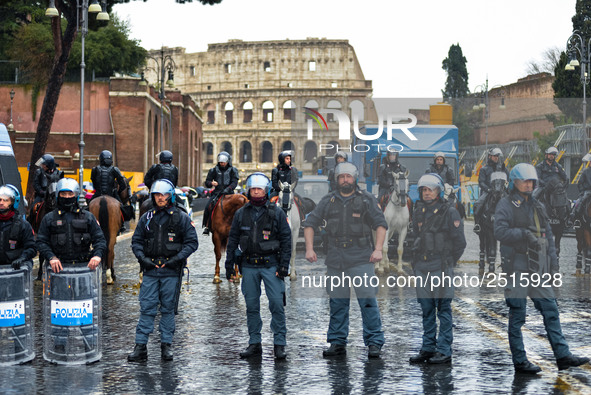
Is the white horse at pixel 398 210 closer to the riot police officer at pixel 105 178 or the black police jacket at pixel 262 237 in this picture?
the riot police officer at pixel 105 178

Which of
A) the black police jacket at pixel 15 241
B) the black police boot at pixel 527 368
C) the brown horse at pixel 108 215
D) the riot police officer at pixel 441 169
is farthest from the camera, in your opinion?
the riot police officer at pixel 441 169

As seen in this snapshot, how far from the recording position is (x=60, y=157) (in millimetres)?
46312

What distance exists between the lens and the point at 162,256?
8359mm

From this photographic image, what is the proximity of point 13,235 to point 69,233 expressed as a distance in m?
0.52

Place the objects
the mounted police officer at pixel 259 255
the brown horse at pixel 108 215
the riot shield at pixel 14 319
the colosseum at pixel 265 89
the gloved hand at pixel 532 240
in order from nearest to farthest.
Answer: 1. the gloved hand at pixel 532 240
2. the riot shield at pixel 14 319
3. the mounted police officer at pixel 259 255
4. the brown horse at pixel 108 215
5. the colosseum at pixel 265 89

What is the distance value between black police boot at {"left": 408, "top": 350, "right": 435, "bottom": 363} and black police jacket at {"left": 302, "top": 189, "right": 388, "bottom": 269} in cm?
105

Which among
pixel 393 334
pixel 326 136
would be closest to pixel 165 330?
pixel 393 334

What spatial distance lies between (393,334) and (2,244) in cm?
420

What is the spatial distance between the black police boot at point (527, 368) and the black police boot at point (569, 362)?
0.20 metres

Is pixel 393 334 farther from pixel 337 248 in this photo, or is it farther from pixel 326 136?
pixel 326 136

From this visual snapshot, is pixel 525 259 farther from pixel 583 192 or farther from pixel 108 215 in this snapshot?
pixel 583 192

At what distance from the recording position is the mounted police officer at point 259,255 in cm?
839

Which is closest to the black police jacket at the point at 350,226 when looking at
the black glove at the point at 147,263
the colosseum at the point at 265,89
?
the black glove at the point at 147,263

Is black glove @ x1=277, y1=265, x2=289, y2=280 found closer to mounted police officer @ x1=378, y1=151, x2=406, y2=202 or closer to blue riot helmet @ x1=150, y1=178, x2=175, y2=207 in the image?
blue riot helmet @ x1=150, y1=178, x2=175, y2=207
